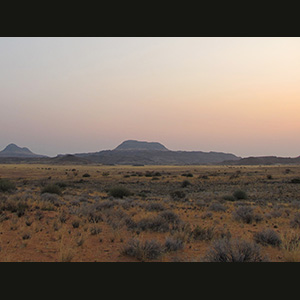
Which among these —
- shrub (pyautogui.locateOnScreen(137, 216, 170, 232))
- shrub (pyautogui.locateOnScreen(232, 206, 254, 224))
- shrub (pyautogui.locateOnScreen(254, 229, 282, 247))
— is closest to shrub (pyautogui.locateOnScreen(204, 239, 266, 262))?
shrub (pyautogui.locateOnScreen(254, 229, 282, 247))

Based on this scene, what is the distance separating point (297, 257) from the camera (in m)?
6.89

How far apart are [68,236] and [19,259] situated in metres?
2.53

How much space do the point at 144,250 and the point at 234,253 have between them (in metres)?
2.53

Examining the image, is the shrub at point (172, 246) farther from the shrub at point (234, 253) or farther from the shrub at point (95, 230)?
the shrub at point (95, 230)

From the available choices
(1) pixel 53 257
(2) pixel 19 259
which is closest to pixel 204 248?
(1) pixel 53 257

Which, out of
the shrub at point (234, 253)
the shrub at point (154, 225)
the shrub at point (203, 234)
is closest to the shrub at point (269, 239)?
the shrub at point (203, 234)

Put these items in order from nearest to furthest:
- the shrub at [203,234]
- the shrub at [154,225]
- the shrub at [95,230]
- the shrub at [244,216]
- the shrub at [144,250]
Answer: the shrub at [144,250] < the shrub at [203,234] < the shrub at [95,230] < the shrub at [154,225] < the shrub at [244,216]

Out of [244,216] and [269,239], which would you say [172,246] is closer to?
[269,239]

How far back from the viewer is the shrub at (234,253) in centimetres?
664

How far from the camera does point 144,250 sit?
24.8 feet

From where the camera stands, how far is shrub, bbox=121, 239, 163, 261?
752 cm

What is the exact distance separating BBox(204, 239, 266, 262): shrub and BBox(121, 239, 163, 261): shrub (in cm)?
147

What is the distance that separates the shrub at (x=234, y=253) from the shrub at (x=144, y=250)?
1465 millimetres
